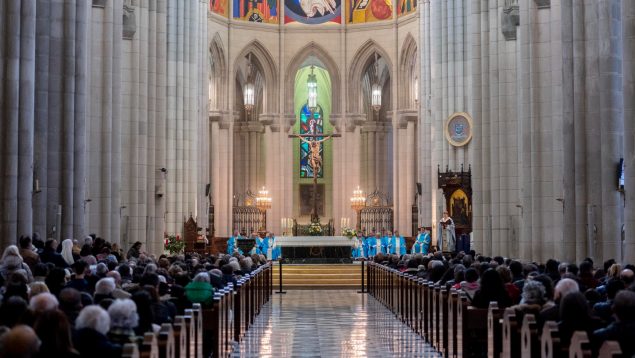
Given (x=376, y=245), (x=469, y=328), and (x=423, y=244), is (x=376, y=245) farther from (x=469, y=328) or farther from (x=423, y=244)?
(x=469, y=328)

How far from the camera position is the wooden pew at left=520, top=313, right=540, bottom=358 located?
32.5 feet

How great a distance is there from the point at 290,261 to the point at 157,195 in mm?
6363

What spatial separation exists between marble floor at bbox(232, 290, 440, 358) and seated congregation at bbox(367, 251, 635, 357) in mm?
507

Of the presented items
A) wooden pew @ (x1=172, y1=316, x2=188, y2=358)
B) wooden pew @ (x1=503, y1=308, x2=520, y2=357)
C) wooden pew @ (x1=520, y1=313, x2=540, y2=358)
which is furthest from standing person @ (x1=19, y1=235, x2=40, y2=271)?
wooden pew @ (x1=520, y1=313, x2=540, y2=358)

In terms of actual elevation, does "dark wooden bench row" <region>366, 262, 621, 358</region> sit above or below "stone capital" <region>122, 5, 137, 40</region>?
below

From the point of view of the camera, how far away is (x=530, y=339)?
9930 millimetres

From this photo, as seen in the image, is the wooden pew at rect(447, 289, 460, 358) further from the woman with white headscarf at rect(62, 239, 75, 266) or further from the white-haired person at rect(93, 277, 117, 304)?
the woman with white headscarf at rect(62, 239, 75, 266)

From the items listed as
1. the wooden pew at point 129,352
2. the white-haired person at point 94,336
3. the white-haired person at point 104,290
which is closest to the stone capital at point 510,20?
the white-haired person at point 104,290

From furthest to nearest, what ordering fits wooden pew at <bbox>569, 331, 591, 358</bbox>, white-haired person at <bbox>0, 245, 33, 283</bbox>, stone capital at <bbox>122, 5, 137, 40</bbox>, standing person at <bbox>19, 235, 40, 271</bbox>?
stone capital at <bbox>122, 5, 137, 40</bbox> → standing person at <bbox>19, 235, 40, 271</bbox> → white-haired person at <bbox>0, 245, 33, 283</bbox> → wooden pew at <bbox>569, 331, 591, 358</bbox>

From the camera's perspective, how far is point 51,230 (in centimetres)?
2341

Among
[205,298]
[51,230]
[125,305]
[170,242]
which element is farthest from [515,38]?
[125,305]

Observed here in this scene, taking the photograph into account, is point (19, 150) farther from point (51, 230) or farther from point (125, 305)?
point (125, 305)

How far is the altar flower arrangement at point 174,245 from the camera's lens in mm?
38750

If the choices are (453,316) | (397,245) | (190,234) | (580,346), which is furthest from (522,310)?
(397,245)
